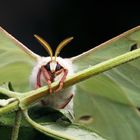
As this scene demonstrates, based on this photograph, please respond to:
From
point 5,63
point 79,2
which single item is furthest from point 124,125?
point 79,2

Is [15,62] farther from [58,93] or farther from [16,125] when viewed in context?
[16,125]

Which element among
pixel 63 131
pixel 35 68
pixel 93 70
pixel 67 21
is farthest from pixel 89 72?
pixel 67 21

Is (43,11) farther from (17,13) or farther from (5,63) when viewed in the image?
(5,63)

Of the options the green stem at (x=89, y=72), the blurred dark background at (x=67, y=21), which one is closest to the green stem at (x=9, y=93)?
the green stem at (x=89, y=72)

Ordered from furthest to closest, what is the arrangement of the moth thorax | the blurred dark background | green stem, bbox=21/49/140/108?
the blurred dark background → the moth thorax → green stem, bbox=21/49/140/108

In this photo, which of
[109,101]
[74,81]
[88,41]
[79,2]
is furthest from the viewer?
[79,2]

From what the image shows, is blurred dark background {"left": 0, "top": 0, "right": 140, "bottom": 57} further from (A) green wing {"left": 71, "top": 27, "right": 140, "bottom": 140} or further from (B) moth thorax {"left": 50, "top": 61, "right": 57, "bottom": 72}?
(B) moth thorax {"left": 50, "top": 61, "right": 57, "bottom": 72}

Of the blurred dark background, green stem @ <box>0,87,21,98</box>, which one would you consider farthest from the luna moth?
the blurred dark background
